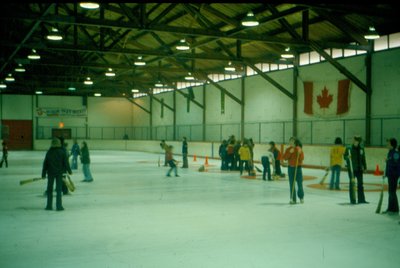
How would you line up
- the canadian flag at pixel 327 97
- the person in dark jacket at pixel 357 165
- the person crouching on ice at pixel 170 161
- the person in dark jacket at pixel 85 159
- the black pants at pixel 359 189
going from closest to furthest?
1. the person in dark jacket at pixel 357 165
2. the black pants at pixel 359 189
3. the person in dark jacket at pixel 85 159
4. the person crouching on ice at pixel 170 161
5. the canadian flag at pixel 327 97

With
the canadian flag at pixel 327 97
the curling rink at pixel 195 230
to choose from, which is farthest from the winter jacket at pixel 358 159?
the canadian flag at pixel 327 97

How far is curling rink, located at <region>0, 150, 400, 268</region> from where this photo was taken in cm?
719

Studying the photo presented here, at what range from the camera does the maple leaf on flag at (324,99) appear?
92.5 feet

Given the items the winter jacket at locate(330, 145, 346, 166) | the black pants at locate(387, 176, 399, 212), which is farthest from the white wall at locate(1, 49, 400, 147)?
the black pants at locate(387, 176, 399, 212)

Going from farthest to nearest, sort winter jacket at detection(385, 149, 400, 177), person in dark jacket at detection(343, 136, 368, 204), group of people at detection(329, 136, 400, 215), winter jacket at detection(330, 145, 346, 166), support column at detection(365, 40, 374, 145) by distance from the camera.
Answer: support column at detection(365, 40, 374, 145) < winter jacket at detection(330, 145, 346, 166) < person in dark jacket at detection(343, 136, 368, 204) < group of people at detection(329, 136, 400, 215) < winter jacket at detection(385, 149, 400, 177)

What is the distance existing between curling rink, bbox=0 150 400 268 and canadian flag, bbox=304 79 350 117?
1201cm

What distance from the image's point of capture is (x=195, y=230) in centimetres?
941

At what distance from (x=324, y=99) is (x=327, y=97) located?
24 cm

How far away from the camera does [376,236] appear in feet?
29.2

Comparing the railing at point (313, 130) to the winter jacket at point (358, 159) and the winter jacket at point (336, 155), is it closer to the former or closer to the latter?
the winter jacket at point (336, 155)

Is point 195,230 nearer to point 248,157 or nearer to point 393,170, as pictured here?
point 393,170

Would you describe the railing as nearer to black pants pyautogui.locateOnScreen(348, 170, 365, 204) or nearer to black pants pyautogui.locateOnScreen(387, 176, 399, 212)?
black pants pyautogui.locateOnScreen(348, 170, 365, 204)

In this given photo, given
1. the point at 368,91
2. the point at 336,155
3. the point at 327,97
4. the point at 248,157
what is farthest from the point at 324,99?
the point at 336,155

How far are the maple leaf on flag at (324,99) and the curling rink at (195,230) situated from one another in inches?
509
